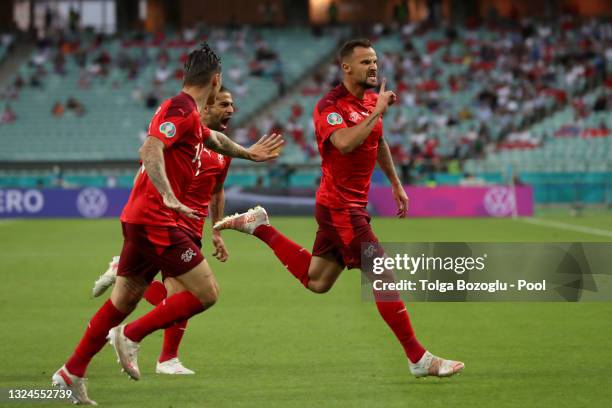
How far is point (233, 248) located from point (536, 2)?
32.2 m

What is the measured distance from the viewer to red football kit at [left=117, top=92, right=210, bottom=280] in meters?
7.00

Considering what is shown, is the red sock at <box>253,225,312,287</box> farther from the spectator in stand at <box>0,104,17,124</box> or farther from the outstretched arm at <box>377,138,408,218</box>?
the spectator in stand at <box>0,104,17,124</box>

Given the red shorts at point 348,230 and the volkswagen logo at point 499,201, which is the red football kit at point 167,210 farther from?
the volkswagen logo at point 499,201

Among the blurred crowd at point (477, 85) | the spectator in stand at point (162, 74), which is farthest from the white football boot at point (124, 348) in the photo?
the spectator in stand at point (162, 74)

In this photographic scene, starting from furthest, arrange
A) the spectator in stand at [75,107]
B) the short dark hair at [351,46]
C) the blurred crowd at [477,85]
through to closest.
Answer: the spectator in stand at [75,107] < the blurred crowd at [477,85] < the short dark hair at [351,46]

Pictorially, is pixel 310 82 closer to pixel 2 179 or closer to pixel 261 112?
pixel 261 112

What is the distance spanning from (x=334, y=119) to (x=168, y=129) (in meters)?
1.55

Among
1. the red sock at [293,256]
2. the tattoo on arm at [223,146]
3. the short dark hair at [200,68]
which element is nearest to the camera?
the short dark hair at [200,68]

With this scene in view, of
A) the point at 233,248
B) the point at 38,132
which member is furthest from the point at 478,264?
the point at 38,132

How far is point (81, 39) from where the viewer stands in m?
49.0

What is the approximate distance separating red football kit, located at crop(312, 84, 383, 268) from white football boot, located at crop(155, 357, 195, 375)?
148 cm

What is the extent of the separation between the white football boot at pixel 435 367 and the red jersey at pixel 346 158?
1.29m

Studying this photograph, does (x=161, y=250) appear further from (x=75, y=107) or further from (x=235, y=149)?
(x=75, y=107)

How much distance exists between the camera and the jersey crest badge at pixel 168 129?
22.7 ft
